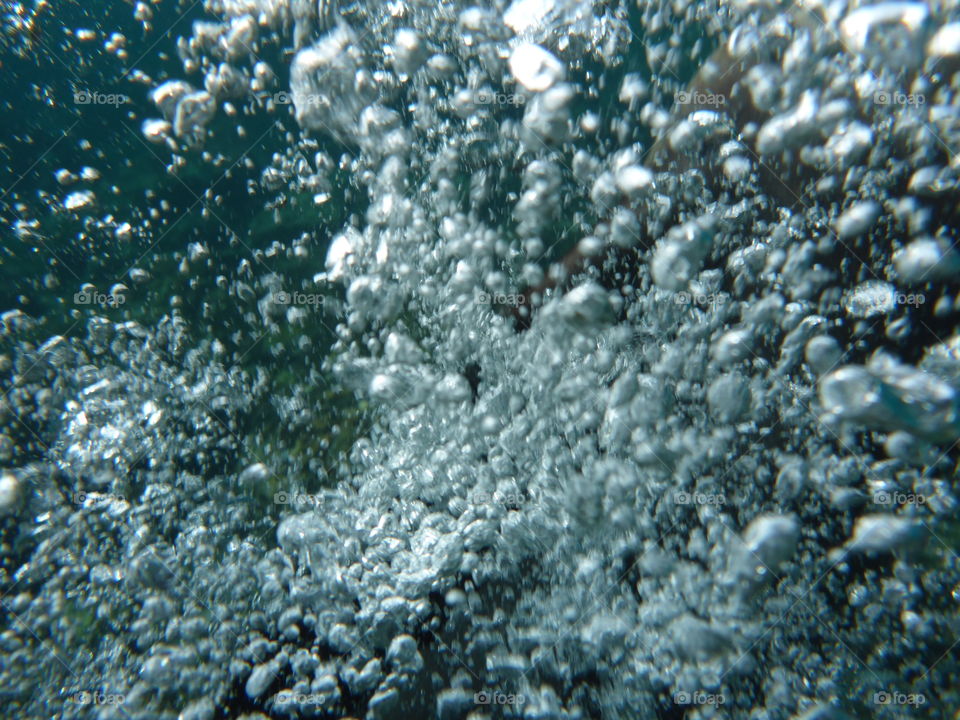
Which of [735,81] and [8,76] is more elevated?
[8,76]

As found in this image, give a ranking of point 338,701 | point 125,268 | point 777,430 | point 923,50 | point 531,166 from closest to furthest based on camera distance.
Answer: point 923,50
point 777,430
point 338,701
point 531,166
point 125,268

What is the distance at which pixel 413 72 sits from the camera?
84.6 inches

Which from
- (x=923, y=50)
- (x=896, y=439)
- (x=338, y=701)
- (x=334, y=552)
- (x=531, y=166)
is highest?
(x=531, y=166)

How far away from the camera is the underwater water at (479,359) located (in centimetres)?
176

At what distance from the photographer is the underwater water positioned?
69.2 inches

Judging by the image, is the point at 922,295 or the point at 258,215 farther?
the point at 258,215

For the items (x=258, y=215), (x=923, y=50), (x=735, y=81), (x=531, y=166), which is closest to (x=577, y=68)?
(x=531, y=166)

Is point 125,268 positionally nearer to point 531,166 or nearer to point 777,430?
point 531,166

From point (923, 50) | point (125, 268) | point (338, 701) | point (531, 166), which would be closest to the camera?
point (923, 50)

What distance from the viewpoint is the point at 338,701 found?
1.94 m

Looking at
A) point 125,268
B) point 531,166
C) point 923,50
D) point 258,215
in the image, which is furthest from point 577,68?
point 125,268

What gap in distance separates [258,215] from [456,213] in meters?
0.77

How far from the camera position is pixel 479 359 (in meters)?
2.04

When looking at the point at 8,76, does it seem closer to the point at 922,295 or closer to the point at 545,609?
the point at 545,609
